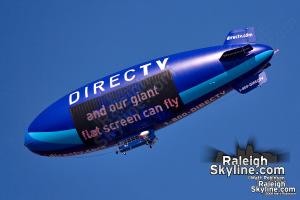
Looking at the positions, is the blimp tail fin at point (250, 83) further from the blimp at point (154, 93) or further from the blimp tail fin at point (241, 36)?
the blimp tail fin at point (241, 36)

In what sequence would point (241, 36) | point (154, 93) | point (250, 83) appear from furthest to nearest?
point (241, 36)
point (250, 83)
point (154, 93)

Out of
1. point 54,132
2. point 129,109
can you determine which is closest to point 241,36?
point 129,109

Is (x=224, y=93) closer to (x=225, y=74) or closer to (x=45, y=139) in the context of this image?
(x=225, y=74)

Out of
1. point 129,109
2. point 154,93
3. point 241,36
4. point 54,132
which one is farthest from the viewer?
point 54,132

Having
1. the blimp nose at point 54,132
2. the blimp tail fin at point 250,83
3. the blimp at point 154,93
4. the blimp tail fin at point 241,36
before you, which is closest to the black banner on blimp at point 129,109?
the blimp at point 154,93

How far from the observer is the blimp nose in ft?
146

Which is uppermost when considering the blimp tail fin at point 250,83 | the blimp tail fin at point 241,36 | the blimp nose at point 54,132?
the blimp tail fin at point 241,36

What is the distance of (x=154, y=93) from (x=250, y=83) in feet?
18.0

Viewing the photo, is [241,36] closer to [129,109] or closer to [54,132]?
[129,109]

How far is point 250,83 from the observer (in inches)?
1700

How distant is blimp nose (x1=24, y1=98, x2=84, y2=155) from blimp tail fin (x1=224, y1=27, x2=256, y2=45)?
33.0 ft

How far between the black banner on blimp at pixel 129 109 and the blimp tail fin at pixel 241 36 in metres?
4.27

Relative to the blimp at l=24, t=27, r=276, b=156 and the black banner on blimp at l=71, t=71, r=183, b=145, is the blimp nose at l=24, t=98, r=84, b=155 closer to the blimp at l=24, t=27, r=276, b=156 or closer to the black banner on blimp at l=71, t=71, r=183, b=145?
the blimp at l=24, t=27, r=276, b=156

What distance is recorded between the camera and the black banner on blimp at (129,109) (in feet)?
139
